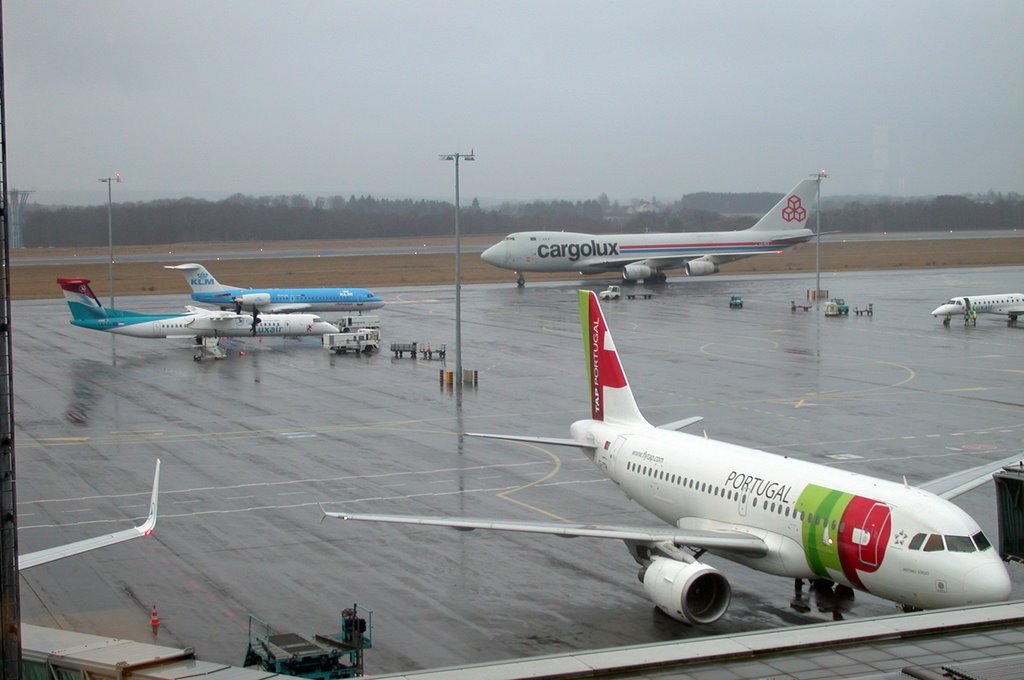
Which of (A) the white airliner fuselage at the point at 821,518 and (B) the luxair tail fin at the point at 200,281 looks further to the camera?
(B) the luxair tail fin at the point at 200,281

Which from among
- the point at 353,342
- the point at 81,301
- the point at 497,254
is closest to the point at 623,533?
the point at 353,342

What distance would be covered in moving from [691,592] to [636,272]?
4370 inches

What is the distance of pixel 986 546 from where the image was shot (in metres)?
26.1

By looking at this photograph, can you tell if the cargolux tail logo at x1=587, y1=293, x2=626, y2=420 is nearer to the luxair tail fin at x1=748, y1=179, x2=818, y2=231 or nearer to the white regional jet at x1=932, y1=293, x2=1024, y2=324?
the white regional jet at x1=932, y1=293, x2=1024, y2=324

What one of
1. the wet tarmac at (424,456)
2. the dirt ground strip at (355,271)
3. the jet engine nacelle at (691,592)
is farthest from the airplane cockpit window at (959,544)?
the dirt ground strip at (355,271)

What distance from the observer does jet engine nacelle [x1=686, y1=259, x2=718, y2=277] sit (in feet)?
466

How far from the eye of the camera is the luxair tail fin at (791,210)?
14604cm

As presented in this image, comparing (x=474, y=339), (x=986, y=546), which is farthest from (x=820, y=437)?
(x=474, y=339)

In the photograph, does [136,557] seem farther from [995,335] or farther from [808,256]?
[808,256]

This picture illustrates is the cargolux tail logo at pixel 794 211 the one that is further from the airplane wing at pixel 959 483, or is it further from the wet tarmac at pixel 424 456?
the airplane wing at pixel 959 483

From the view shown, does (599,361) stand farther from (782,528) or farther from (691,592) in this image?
(691,592)

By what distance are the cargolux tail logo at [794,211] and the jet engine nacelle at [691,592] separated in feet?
408

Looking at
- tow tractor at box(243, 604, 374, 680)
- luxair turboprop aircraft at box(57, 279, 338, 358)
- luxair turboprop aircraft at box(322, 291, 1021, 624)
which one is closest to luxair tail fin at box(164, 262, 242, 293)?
luxair turboprop aircraft at box(57, 279, 338, 358)

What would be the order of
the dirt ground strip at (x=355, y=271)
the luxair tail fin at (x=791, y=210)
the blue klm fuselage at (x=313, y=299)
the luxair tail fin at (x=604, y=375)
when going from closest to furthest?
the luxair tail fin at (x=604, y=375)
the blue klm fuselage at (x=313, y=299)
the luxair tail fin at (x=791, y=210)
the dirt ground strip at (x=355, y=271)
